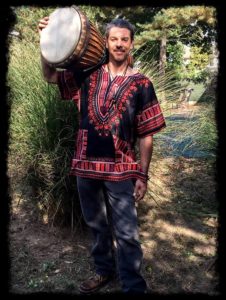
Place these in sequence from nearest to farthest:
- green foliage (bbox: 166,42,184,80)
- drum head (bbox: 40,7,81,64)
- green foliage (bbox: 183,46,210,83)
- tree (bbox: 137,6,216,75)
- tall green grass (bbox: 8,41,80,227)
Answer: drum head (bbox: 40,7,81,64), tall green grass (bbox: 8,41,80,227), tree (bbox: 137,6,216,75), green foliage (bbox: 183,46,210,83), green foliage (bbox: 166,42,184,80)

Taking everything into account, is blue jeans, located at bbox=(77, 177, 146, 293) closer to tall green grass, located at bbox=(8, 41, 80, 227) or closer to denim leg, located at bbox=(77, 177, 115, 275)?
denim leg, located at bbox=(77, 177, 115, 275)

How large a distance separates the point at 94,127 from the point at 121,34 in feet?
1.91

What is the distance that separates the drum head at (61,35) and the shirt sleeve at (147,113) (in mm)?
505

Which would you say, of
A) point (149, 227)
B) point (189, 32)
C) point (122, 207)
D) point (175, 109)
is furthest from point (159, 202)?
point (189, 32)

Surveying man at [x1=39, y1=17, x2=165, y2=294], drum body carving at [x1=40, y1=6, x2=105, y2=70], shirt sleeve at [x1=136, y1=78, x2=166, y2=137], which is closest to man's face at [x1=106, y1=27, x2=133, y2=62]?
man at [x1=39, y1=17, x2=165, y2=294]

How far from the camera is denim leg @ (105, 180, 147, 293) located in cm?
238

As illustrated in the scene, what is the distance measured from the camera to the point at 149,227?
3623 mm

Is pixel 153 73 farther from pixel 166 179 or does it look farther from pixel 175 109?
pixel 166 179

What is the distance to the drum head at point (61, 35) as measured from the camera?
2230 mm

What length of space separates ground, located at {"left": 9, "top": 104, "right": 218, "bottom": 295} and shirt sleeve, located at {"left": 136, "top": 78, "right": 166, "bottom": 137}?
120 centimetres

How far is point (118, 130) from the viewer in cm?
232

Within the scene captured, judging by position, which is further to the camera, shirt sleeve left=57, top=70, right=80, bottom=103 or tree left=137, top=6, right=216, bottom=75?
tree left=137, top=6, right=216, bottom=75

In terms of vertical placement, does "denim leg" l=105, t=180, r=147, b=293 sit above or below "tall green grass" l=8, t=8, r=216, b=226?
below

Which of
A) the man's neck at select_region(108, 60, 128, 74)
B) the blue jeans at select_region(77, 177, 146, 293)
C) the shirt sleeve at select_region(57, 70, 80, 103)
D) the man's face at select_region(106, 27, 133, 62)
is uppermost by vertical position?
the man's face at select_region(106, 27, 133, 62)
